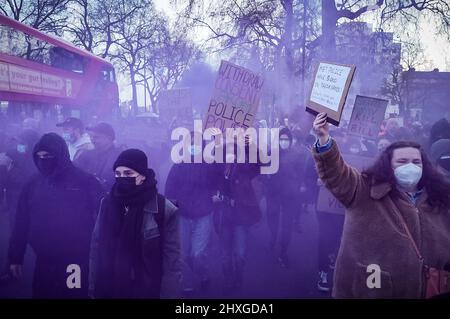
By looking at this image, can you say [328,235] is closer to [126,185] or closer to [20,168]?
[126,185]

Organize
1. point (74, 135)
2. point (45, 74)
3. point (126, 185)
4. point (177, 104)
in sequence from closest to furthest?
point (126, 185) < point (74, 135) < point (177, 104) < point (45, 74)

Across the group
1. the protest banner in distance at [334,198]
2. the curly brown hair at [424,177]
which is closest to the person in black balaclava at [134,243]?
the curly brown hair at [424,177]

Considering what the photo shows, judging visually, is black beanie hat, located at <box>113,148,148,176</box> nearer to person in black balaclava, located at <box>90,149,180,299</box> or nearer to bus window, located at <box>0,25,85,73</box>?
person in black balaclava, located at <box>90,149,180,299</box>

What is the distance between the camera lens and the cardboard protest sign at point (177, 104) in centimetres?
662

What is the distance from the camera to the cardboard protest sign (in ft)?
21.7

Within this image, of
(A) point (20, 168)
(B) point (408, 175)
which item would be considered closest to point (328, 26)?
(A) point (20, 168)

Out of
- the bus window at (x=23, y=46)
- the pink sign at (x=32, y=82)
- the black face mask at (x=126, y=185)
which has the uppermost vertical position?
the bus window at (x=23, y=46)

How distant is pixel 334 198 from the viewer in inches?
146

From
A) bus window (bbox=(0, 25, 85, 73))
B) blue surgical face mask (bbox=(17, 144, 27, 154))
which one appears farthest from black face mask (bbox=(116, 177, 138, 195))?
bus window (bbox=(0, 25, 85, 73))

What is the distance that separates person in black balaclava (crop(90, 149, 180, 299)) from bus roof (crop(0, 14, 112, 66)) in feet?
19.3

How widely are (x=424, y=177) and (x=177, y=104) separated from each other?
504 centimetres

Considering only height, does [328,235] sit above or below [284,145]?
below

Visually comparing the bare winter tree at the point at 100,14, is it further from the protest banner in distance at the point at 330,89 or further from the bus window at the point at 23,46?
the protest banner in distance at the point at 330,89

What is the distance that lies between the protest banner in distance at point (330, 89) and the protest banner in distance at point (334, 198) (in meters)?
1.52
